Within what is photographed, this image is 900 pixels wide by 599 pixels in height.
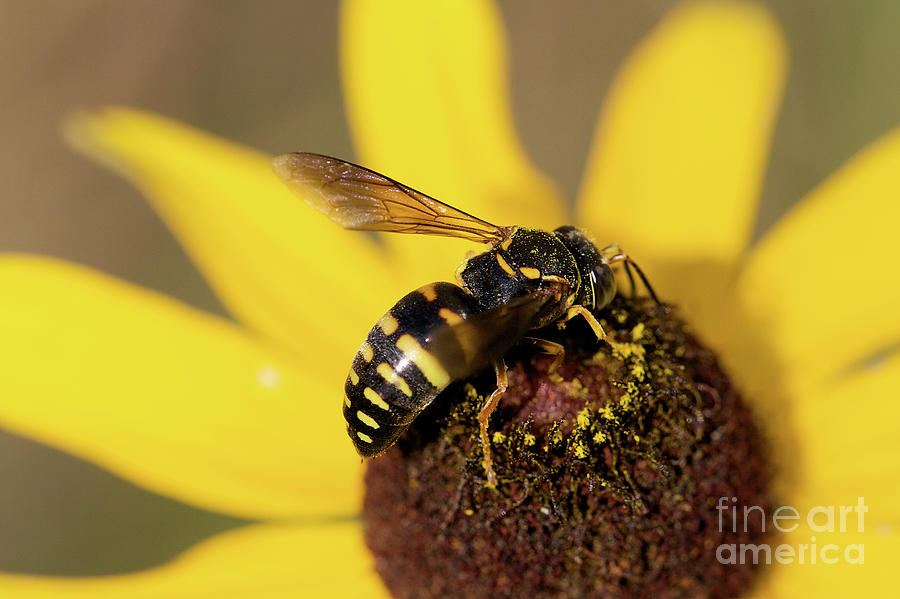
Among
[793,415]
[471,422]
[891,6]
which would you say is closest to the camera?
[471,422]

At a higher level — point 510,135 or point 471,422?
point 510,135

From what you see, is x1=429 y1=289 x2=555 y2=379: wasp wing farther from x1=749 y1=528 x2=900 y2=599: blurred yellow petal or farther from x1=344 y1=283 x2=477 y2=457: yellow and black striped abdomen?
x1=749 y1=528 x2=900 y2=599: blurred yellow petal

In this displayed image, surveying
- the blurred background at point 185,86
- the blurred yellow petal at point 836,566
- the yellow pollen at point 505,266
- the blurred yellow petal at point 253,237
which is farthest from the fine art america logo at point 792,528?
the blurred background at point 185,86

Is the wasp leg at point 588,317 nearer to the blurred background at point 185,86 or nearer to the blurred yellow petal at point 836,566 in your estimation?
the blurred yellow petal at point 836,566

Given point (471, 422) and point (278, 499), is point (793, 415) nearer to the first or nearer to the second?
point (471, 422)

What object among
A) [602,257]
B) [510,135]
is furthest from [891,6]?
[602,257]

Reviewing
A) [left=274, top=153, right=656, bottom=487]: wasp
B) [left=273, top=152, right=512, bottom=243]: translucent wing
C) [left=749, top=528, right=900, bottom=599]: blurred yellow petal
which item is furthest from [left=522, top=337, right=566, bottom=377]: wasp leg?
[left=749, top=528, right=900, bottom=599]: blurred yellow petal

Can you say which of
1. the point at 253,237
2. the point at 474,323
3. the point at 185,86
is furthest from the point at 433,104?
the point at 185,86
